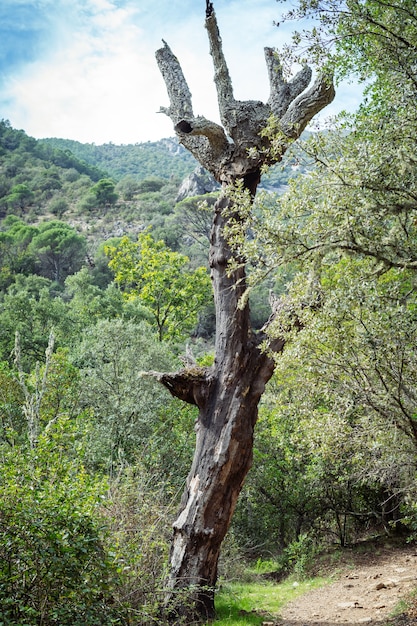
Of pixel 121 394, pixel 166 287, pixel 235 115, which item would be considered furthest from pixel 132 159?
pixel 235 115

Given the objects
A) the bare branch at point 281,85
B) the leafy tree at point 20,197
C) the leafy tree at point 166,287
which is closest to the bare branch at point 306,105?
the bare branch at point 281,85

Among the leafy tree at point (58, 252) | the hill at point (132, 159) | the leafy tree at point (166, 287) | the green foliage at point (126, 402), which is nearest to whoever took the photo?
the green foliage at point (126, 402)

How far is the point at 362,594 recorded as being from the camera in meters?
7.78

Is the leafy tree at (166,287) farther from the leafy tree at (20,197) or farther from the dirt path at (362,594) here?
the leafy tree at (20,197)

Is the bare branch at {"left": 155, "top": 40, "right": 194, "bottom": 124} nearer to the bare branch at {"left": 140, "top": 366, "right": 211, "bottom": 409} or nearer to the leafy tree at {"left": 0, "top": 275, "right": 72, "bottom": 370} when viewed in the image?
the bare branch at {"left": 140, "top": 366, "right": 211, "bottom": 409}

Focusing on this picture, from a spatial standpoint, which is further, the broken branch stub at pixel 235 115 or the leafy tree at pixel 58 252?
the leafy tree at pixel 58 252

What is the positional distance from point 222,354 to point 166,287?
17.5 m

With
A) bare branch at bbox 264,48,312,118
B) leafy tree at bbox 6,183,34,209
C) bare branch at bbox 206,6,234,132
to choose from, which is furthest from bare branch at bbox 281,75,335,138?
leafy tree at bbox 6,183,34,209

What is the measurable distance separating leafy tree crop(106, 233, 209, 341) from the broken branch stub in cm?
1613

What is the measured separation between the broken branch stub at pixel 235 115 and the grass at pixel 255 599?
552cm

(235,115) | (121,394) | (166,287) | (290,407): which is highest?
(166,287)

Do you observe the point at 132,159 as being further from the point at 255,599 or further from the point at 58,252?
the point at 255,599

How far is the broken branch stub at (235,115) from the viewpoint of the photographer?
7.30 meters

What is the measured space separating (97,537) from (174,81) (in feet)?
21.1
